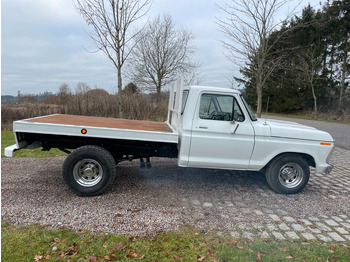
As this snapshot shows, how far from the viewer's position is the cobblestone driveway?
3.54 meters

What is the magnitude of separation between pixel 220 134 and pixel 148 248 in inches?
91.7

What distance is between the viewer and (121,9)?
25.9 feet

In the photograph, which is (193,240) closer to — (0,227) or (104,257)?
(104,257)

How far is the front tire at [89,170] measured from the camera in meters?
4.26

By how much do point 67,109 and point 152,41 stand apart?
36.2 feet

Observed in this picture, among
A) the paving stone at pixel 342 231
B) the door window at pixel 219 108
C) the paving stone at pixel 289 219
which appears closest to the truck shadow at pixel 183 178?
the paving stone at pixel 289 219

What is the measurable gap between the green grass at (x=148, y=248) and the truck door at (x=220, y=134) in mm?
1543

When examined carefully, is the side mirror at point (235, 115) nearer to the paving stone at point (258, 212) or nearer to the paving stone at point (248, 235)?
the paving stone at point (258, 212)

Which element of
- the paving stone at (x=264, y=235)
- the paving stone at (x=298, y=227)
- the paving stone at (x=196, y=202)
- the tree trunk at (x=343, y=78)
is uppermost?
the tree trunk at (x=343, y=78)

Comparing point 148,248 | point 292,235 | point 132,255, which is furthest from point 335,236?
point 132,255

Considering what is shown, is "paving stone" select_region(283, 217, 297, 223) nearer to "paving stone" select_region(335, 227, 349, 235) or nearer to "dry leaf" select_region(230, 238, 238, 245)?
"paving stone" select_region(335, 227, 349, 235)

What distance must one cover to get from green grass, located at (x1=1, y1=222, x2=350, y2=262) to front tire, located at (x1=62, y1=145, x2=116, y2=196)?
41.1 inches

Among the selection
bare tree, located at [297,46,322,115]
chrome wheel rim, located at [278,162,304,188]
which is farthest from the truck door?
bare tree, located at [297,46,322,115]

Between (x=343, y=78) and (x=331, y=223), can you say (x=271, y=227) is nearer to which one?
(x=331, y=223)
